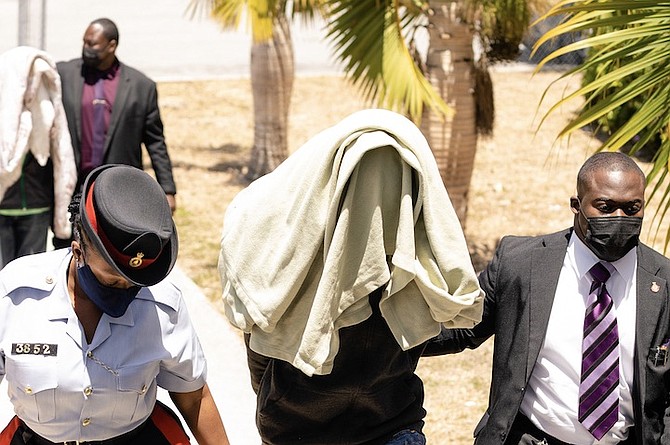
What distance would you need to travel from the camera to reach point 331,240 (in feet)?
9.72

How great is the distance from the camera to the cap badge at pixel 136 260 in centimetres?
279

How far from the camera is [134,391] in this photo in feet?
9.81

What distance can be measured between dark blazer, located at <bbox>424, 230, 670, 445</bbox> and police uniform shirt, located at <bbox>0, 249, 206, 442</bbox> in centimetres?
100

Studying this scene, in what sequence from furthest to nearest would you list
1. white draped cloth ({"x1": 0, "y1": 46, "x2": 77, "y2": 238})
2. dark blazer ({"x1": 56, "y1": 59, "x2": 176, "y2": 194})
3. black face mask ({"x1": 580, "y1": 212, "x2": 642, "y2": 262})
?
dark blazer ({"x1": 56, "y1": 59, "x2": 176, "y2": 194})
white draped cloth ({"x1": 0, "y1": 46, "x2": 77, "y2": 238})
black face mask ({"x1": 580, "y1": 212, "x2": 642, "y2": 262})

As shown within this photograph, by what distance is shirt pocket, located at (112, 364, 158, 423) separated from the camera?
2.97 metres

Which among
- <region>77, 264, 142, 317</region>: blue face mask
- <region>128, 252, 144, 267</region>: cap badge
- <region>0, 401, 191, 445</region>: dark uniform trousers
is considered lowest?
<region>0, 401, 191, 445</region>: dark uniform trousers

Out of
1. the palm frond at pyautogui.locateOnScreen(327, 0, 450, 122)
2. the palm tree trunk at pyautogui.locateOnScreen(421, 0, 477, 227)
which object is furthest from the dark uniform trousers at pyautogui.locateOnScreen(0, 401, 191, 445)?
the palm tree trunk at pyautogui.locateOnScreen(421, 0, 477, 227)

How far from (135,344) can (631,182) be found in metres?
1.59

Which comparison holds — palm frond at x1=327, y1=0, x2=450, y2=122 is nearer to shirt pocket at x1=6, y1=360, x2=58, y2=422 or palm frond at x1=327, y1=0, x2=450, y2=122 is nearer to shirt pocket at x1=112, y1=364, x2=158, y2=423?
shirt pocket at x1=112, y1=364, x2=158, y2=423

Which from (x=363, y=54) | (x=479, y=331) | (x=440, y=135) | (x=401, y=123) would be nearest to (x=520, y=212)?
(x=440, y=135)

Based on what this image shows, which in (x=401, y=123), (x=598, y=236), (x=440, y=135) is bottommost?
(x=440, y=135)

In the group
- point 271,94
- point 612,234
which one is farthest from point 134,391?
point 271,94

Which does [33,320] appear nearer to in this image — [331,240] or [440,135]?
[331,240]

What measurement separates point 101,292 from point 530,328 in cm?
138
